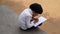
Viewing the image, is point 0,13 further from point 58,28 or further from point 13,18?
point 58,28

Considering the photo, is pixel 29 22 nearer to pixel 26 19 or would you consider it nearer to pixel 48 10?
pixel 26 19

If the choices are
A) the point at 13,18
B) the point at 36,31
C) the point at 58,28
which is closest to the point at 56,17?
the point at 58,28

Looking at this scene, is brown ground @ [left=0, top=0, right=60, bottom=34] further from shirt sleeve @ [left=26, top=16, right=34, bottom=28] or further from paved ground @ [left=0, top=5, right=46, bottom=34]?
shirt sleeve @ [left=26, top=16, right=34, bottom=28]

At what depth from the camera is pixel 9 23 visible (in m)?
2.94

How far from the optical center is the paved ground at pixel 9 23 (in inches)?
108

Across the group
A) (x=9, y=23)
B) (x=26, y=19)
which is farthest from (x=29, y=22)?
(x=9, y=23)

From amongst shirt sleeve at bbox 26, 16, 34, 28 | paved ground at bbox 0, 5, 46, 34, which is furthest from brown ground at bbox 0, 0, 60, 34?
shirt sleeve at bbox 26, 16, 34, 28

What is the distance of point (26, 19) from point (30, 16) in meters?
0.09

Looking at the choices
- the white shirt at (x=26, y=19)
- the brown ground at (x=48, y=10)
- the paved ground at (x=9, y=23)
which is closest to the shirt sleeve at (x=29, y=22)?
the white shirt at (x=26, y=19)

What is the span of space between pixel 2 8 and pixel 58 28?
3.94 ft

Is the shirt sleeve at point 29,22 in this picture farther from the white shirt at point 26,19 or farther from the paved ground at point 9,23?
the paved ground at point 9,23

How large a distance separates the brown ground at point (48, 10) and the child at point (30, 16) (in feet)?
0.88

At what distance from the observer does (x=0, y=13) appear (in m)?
3.23

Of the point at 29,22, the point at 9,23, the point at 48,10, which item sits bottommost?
the point at 29,22
